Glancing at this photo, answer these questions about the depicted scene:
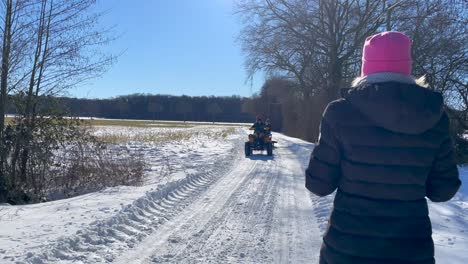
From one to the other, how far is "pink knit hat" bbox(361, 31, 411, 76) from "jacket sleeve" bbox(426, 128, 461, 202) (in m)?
0.44

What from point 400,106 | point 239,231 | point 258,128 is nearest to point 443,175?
point 400,106

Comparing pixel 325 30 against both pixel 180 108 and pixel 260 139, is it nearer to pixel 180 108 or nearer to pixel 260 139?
pixel 260 139

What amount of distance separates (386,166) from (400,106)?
0.31m

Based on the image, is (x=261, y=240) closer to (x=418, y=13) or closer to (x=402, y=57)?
(x=402, y=57)

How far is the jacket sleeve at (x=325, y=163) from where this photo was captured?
2355 millimetres

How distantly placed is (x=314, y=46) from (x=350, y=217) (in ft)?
87.1

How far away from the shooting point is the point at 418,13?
71.5 ft

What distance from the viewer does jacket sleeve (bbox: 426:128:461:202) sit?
7.69 feet

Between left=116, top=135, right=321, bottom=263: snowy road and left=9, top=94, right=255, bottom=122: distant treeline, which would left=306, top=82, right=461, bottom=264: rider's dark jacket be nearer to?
left=116, top=135, right=321, bottom=263: snowy road

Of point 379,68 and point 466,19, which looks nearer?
point 379,68

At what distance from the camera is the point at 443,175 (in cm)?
237

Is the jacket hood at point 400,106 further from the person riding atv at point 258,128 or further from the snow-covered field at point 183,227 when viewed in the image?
the person riding atv at point 258,128

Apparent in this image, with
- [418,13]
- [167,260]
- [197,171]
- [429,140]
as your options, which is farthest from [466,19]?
[429,140]

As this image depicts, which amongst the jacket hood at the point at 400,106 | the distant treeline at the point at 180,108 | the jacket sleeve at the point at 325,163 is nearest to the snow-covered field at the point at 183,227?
the jacket sleeve at the point at 325,163
